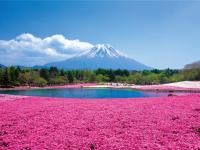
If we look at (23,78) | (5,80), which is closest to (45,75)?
(23,78)

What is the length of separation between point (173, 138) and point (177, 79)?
363 feet

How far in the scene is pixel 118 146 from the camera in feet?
27.0

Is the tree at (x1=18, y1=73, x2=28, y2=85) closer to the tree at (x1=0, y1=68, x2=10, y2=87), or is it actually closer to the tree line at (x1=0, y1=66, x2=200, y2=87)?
the tree line at (x1=0, y1=66, x2=200, y2=87)

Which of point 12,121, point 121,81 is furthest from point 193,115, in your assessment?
point 121,81

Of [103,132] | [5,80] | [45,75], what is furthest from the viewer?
[45,75]

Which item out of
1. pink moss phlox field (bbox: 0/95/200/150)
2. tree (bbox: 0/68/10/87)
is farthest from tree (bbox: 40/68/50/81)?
pink moss phlox field (bbox: 0/95/200/150)

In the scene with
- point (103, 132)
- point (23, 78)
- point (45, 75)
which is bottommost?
point (103, 132)

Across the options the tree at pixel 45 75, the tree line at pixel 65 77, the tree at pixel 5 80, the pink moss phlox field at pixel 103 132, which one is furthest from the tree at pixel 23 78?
the pink moss phlox field at pixel 103 132

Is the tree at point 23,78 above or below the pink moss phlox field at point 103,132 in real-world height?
above

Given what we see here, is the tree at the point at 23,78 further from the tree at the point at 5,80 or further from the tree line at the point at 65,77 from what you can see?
the tree at the point at 5,80

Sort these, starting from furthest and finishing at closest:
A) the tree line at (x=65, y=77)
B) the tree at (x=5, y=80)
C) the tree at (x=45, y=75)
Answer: the tree at (x=45, y=75), the tree line at (x=65, y=77), the tree at (x=5, y=80)

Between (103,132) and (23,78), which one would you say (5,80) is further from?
(103,132)

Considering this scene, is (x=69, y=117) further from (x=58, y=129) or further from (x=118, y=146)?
(x=118, y=146)

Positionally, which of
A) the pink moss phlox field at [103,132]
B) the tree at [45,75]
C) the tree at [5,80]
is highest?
the tree at [45,75]
